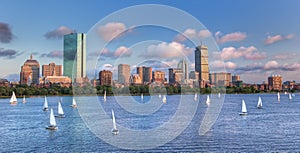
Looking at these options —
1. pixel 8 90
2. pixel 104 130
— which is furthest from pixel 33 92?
pixel 104 130

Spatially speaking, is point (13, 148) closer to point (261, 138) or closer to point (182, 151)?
point (182, 151)

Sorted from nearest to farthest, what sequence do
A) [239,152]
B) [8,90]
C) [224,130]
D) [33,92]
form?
[239,152], [224,130], [8,90], [33,92]

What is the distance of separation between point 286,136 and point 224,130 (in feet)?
23.4

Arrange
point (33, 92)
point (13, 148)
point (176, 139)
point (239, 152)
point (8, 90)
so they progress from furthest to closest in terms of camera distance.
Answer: point (33, 92), point (8, 90), point (176, 139), point (13, 148), point (239, 152)

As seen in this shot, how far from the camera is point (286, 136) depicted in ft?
128

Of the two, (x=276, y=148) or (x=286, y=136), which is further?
(x=286, y=136)

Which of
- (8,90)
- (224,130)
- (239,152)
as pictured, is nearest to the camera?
(239,152)

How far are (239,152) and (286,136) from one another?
11285mm

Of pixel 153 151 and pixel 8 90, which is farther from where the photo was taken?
pixel 8 90

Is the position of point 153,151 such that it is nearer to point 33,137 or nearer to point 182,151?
point 182,151

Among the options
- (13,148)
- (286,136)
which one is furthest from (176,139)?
(13,148)

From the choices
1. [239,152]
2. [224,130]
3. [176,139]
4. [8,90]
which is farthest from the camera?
[8,90]

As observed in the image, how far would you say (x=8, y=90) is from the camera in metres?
153

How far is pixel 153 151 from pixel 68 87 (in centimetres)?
14464
